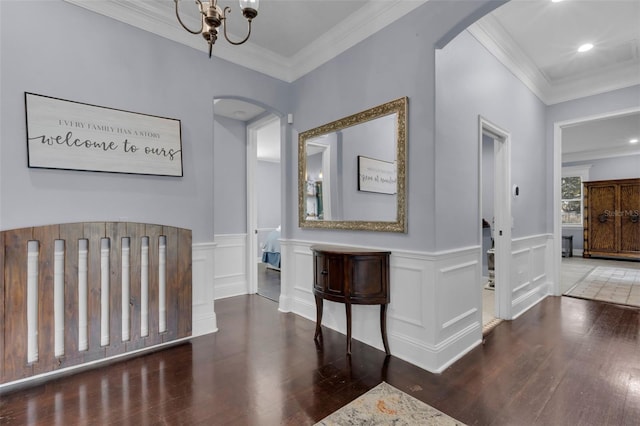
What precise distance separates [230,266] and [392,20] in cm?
353

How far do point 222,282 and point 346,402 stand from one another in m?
2.84

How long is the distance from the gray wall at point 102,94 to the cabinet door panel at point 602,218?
29.8ft

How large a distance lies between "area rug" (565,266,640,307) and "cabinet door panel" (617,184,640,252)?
5.45 ft

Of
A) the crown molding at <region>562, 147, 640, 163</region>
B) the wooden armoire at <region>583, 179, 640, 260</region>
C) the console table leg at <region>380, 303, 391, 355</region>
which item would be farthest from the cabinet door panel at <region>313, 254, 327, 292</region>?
the crown molding at <region>562, 147, 640, 163</region>

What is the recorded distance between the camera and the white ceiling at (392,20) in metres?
2.54

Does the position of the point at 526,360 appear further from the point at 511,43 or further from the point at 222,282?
the point at 222,282

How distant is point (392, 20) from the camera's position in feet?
8.21

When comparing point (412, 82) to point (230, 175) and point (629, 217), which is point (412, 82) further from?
point (629, 217)

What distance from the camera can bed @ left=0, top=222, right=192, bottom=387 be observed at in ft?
6.61

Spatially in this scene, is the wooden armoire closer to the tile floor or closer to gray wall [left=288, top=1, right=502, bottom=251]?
the tile floor

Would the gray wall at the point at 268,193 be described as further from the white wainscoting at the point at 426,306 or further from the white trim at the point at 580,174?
the white trim at the point at 580,174

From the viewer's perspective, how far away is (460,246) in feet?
8.19

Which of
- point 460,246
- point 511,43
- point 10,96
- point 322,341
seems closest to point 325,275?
point 322,341

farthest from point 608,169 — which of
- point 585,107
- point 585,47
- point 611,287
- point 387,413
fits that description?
point 387,413
